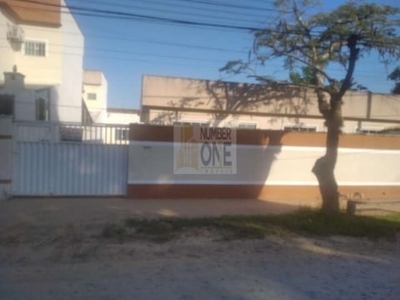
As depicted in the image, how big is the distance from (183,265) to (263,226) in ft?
9.75

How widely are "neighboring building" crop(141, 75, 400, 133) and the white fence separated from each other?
144 inches

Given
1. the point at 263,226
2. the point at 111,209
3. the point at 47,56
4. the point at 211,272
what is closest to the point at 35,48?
the point at 47,56

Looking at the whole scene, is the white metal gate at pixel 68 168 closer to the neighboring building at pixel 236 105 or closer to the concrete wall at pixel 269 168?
the concrete wall at pixel 269 168

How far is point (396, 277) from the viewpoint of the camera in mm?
5762

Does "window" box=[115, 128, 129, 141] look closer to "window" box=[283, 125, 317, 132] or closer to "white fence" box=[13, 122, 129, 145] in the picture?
"white fence" box=[13, 122, 129, 145]

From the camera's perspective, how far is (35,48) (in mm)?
18406

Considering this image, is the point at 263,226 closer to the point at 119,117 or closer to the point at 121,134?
the point at 121,134

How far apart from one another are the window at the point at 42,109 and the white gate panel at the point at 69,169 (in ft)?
21.8

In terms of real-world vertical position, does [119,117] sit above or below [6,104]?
above

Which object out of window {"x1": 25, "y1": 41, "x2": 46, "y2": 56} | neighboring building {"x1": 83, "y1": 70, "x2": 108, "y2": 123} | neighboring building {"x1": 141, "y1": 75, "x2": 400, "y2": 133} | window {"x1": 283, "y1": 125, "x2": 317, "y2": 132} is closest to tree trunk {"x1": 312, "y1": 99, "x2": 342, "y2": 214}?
neighboring building {"x1": 141, "y1": 75, "x2": 400, "y2": 133}

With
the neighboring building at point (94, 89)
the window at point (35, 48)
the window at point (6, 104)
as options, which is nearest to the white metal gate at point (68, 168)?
the window at point (6, 104)

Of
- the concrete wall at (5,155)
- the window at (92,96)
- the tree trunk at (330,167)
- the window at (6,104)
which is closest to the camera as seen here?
the tree trunk at (330,167)

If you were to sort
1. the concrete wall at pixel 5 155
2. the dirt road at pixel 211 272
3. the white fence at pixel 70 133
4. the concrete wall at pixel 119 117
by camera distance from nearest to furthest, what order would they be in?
the dirt road at pixel 211 272
the concrete wall at pixel 5 155
the white fence at pixel 70 133
the concrete wall at pixel 119 117

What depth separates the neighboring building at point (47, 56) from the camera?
57.8 feet
